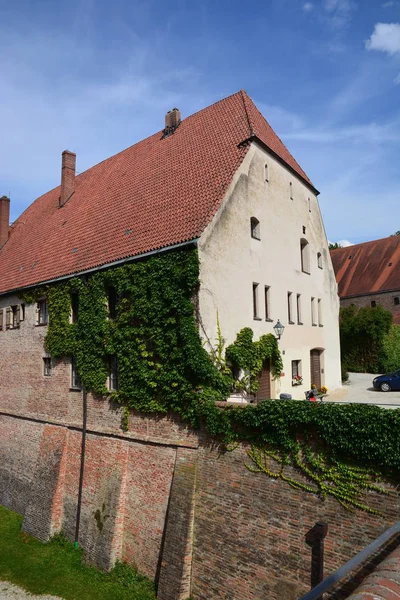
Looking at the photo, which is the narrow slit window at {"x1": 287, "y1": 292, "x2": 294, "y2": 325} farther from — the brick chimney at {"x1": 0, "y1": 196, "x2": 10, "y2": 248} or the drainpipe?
the brick chimney at {"x1": 0, "y1": 196, "x2": 10, "y2": 248}

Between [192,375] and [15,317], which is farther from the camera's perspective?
[15,317]

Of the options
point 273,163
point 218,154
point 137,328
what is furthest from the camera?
Result: point 273,163

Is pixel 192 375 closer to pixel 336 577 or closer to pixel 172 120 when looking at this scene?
pixel 336 577

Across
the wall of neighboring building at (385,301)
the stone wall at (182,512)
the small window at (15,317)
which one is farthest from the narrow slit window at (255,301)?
the wall of neighboring building at (385,301)

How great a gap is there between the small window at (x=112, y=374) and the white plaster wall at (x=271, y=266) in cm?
384

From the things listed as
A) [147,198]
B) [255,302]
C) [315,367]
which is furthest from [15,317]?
[315,367]

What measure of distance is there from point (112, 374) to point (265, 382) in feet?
17.2

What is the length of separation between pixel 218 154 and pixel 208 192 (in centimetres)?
242

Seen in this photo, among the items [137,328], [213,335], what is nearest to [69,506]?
[137,328]

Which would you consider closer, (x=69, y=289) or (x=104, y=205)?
(x=69, y=289)

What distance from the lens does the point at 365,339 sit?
3431 cm

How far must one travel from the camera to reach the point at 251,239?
15180mm

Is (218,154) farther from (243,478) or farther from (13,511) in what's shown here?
(13,511)

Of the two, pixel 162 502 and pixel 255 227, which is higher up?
pixel 255 227
